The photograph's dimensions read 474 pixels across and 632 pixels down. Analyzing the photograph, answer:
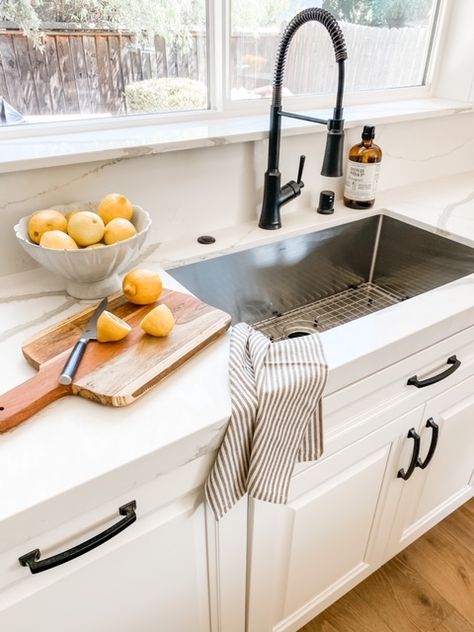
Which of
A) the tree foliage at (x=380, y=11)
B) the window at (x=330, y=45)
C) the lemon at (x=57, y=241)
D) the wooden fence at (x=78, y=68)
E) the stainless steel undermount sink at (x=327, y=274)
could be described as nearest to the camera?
the lemon at (x=57, y=241)

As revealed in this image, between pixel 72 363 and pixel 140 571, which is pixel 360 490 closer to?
pixel 140 571

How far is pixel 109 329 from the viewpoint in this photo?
75cm

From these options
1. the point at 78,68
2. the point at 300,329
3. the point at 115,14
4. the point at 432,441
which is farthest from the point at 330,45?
the point at 432,441

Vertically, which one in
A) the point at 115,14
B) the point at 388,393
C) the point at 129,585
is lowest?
the point at 129,585

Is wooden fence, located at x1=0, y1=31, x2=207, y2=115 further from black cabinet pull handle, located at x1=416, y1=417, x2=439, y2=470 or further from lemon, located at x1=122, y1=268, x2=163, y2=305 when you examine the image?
black cabinet pull handle, located at x1=416, y1=417, x2=439, y2=470

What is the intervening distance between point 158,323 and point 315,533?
57 cm

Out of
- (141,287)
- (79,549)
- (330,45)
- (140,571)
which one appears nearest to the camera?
(79,549)

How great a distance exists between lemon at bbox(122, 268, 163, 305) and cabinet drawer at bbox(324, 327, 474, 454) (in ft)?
1.15

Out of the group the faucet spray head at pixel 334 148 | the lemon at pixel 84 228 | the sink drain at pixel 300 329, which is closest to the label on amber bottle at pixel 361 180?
the faucet spray head at pixel 334 148

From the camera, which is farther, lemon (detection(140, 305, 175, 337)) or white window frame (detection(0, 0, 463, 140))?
white window frame (detection(0, 0, 463, 140))

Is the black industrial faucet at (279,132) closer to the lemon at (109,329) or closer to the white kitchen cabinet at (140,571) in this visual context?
the lemon at (109,329)

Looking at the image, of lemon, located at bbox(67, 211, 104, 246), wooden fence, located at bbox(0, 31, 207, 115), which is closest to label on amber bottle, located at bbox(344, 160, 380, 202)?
wooden fence, located at bbox(0, 31, 207, 115)

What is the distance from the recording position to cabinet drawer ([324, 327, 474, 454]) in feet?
2.76

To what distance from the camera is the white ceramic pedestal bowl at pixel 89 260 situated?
2.68 ft
